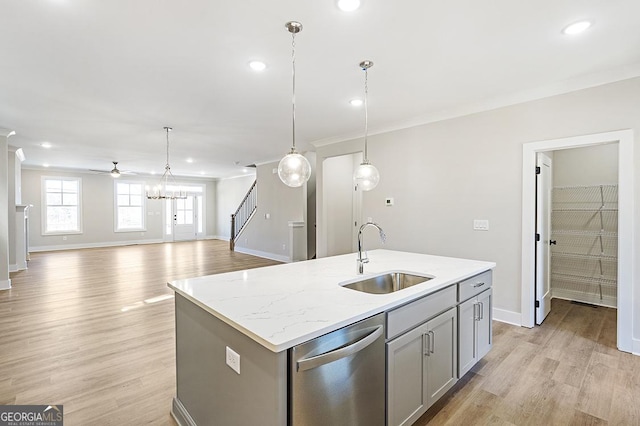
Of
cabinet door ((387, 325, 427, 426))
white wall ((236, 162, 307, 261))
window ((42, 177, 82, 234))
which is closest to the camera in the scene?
cabinet door ((387, 325, 427, 426))

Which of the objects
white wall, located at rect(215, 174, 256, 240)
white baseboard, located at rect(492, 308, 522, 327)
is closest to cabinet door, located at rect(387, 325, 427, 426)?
white baseboard, located at rect(492, 308, 522, 327)

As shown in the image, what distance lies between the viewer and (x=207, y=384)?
1710 mm

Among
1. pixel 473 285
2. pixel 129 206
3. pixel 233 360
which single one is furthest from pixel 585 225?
A: pixel 129 206

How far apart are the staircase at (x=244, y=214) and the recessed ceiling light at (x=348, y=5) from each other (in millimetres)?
7803

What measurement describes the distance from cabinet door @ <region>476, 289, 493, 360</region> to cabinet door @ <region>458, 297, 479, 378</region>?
3.1 inches

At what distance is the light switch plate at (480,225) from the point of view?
3.85m

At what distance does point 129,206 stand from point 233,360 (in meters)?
11.8

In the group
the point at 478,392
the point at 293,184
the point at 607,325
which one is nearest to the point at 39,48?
the point at 293,184

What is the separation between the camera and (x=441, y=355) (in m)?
2.11

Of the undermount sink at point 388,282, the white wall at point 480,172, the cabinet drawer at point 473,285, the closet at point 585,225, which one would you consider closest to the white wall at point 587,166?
the closet at point 585,225

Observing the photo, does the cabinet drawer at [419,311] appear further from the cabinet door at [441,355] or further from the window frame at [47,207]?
the window frame at [47,207]

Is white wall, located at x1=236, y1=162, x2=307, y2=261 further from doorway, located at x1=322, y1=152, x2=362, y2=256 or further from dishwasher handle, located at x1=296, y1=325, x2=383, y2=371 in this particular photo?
dishwasher handle, located at x1=296, y1=325, x2=383, y2=371

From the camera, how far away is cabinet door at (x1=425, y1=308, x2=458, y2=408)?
1998mm

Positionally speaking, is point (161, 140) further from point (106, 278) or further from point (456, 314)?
point (456, 314)
